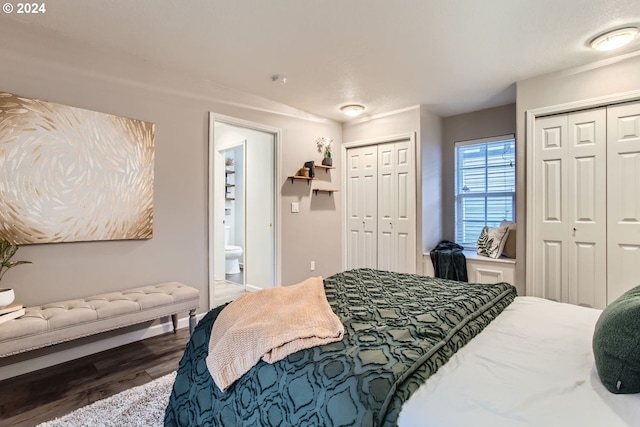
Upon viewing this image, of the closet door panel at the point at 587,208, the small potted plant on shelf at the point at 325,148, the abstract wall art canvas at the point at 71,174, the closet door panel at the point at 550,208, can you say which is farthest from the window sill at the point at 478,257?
the abstract wall art canvas at the point at 71,174

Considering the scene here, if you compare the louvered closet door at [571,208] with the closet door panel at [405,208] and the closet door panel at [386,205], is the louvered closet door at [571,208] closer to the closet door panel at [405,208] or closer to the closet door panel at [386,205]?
the closet door panel at [405,208]

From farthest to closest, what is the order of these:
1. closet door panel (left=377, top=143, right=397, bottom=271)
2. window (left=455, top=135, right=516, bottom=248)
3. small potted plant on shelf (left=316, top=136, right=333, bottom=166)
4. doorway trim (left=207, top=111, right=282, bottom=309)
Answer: small potted plant on shelf (left=316, top=136, right=333, bottom=166) < closet door panel (left=377, top=143, right=397, bottom=271) < window (left=455, top=135, right=516, bottom=248) < doorway trim (left=207, top=111, right=282, bottom=309)

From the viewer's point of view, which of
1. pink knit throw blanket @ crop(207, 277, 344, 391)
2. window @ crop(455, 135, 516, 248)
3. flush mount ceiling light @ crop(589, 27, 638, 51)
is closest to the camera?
pink knit throw blanket @ crop(207, 277, 344, 391)

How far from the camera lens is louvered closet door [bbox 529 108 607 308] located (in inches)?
115

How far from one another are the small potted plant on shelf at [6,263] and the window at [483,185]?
4.49m

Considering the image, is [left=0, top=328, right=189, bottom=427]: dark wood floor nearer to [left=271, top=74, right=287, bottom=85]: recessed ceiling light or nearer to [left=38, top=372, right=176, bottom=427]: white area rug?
[left=38, top=372, right=176, bottom=427]: white area rug

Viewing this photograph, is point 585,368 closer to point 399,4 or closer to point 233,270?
point 399,4

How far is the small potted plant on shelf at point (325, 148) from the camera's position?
14.8ft

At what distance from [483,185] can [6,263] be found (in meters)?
4.69

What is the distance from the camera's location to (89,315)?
2191 millimetres

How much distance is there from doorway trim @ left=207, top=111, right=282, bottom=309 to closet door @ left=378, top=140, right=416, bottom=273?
4.60 ft

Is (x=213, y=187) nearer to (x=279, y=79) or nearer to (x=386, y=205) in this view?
(x=279, y=79)

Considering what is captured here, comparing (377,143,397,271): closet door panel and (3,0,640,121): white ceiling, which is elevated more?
(3,0,640,121): white ceiling

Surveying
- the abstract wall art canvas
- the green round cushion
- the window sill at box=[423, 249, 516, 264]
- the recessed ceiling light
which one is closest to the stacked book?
the abstract wall art canvas
